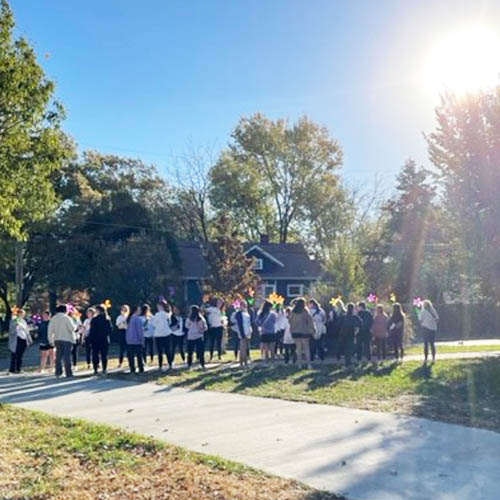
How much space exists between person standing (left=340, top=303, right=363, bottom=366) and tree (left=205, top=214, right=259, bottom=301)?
18.0 meters

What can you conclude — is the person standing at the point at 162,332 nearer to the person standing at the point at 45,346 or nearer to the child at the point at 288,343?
the person standing at the point at 45,346

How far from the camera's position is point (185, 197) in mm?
55562

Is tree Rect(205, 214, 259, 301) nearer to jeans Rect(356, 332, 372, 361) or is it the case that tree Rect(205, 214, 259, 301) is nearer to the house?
the house

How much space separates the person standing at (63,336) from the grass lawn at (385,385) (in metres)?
1.55

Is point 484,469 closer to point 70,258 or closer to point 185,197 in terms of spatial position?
point 70,258

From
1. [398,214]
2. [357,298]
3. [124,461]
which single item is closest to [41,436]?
[124,461]

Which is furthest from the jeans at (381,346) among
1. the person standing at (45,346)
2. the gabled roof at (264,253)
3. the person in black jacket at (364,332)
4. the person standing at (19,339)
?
the gabled roof at (264,253)

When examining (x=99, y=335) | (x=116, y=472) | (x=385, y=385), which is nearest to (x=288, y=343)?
(x=385, y=385)

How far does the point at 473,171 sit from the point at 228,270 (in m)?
19.3

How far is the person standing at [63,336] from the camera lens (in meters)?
15.2

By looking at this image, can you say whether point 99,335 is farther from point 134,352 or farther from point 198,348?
point 198,348

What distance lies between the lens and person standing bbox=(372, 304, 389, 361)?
695 inches

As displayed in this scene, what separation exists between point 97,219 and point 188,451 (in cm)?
3048

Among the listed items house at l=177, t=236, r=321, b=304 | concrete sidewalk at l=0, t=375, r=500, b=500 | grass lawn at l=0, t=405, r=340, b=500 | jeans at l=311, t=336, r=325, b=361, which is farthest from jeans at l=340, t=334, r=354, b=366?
house at l=177, t=236, r=321, b=304
